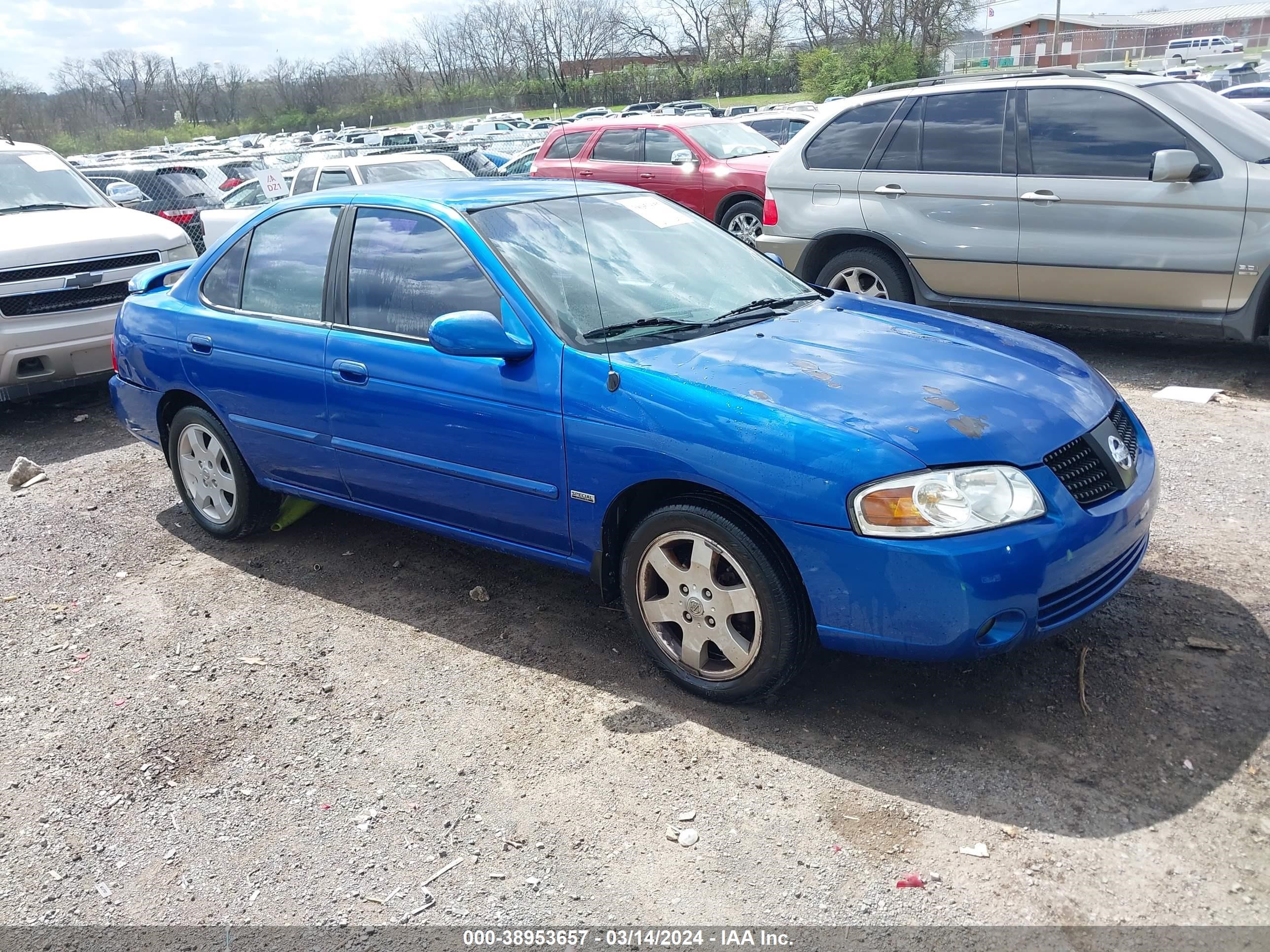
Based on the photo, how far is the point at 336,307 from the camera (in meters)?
4.39

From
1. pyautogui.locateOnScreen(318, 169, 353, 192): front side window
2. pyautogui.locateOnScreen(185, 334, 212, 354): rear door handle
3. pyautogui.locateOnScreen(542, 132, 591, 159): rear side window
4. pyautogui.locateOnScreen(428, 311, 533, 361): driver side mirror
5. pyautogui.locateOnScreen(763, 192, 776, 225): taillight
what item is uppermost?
pyautogui.locateOnScreen(542, 132, 591, 159): rear side window

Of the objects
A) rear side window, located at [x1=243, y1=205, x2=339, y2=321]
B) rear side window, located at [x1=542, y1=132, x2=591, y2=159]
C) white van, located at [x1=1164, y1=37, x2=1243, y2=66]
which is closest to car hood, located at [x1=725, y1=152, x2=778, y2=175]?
rear side window, located at [x1=542, y1=132, x2=591, y2=159]

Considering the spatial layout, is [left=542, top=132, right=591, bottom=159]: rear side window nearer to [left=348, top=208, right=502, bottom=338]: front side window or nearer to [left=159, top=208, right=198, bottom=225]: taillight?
[left=159, top=208, right=198, bottom=225]: taillight

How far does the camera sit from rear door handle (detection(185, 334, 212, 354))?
485cm

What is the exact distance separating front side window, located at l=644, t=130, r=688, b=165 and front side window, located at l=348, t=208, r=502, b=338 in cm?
932

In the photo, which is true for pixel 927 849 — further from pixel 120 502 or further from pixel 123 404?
pixel 120 502

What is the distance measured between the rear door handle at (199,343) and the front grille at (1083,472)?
3.64 metres

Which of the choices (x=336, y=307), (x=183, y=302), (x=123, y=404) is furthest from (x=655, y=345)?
(x=123, y=404)

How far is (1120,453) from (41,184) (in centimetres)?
862

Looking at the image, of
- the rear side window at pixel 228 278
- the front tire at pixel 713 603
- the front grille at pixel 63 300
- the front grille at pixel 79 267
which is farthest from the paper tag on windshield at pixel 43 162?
the front tire at pixel 713 603

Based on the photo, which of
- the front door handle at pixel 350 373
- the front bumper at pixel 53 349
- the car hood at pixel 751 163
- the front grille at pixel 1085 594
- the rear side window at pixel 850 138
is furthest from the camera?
the car hood at pixel 751 163

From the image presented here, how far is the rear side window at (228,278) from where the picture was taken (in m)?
4.89

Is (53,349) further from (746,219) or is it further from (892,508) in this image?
(746,219)

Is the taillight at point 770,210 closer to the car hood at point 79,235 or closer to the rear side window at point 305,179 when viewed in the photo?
the car hood at point 79,235
